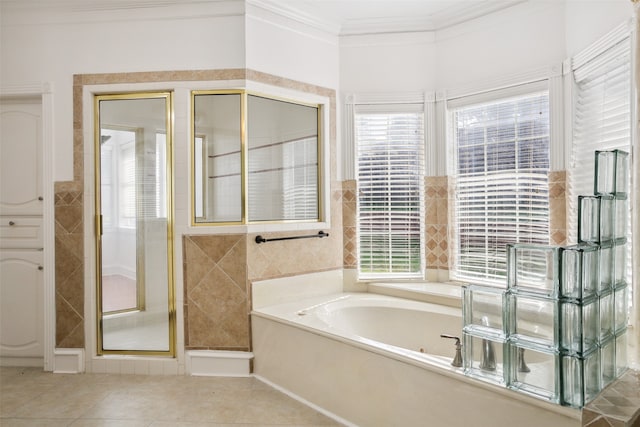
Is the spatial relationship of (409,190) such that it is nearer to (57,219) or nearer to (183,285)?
(183,285)

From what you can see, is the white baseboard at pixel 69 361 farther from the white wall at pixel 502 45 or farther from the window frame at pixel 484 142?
the white wall at pixel 502 45

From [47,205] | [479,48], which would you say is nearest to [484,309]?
[479,48]

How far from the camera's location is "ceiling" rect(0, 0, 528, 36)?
2.95 m

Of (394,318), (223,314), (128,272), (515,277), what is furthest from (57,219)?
(515,277)

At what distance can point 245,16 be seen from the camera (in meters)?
2.92

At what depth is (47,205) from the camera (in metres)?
3.00

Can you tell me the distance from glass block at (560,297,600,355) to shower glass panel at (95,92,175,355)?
7.87ft

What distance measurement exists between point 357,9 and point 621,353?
272 centimetres

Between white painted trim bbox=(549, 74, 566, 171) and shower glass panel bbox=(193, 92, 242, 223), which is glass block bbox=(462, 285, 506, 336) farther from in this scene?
shower glass panel bbox=(193, 92, 242, 223)

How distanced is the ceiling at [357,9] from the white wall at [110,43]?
0.04 metres

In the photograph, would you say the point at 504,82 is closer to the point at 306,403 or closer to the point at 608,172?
the point at 608,172

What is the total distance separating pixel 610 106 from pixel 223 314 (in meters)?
2.65

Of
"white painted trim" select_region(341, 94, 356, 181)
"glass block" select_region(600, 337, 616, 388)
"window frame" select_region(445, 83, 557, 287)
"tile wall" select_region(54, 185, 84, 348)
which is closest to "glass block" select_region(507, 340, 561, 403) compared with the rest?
"glass block" select_region(600, 337, 616, 388)

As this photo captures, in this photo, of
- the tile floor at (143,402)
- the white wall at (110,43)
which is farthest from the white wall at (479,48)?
the tile floor at (143,402)
